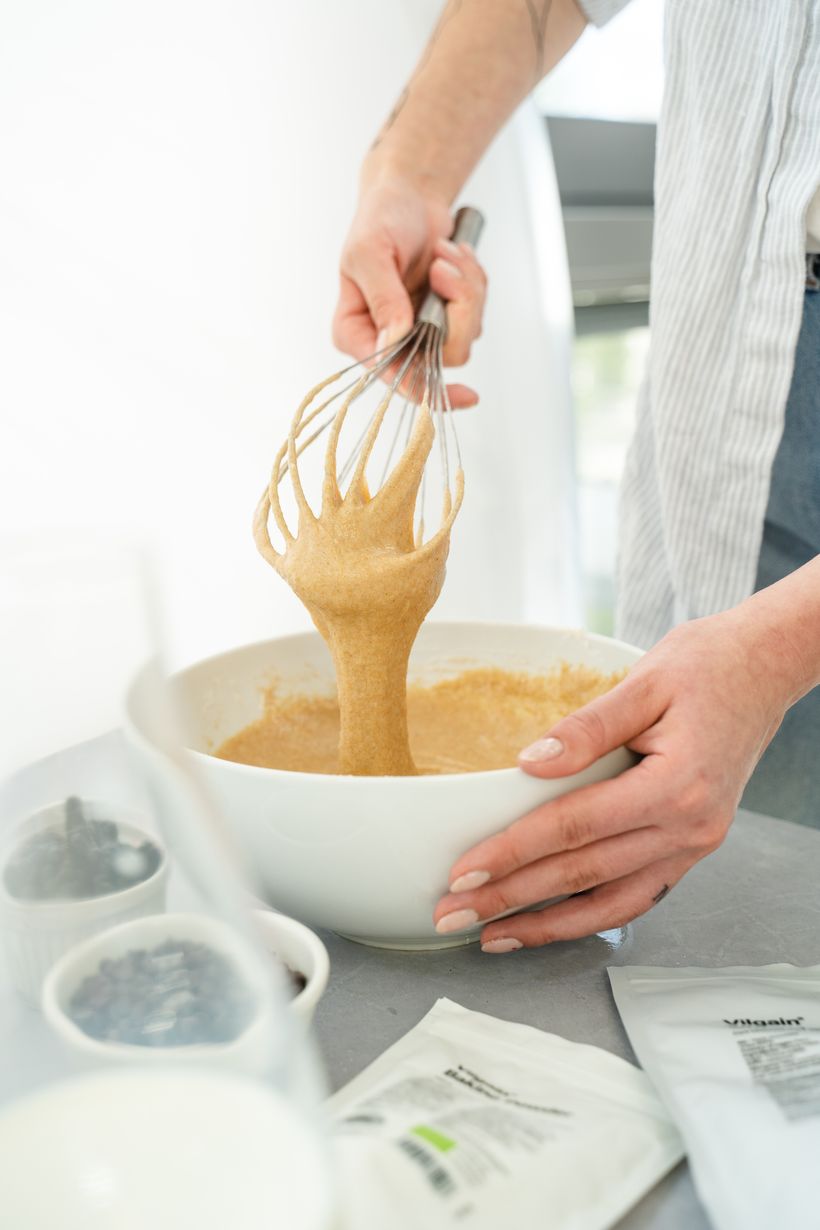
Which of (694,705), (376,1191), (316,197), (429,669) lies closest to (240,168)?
(316,197)

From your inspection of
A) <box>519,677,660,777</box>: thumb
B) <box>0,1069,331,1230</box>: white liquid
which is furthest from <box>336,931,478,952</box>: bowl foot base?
<box>0,1069,331,1230</box>: white liquid

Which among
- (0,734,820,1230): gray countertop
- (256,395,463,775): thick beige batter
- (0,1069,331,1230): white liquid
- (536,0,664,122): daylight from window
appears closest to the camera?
(0,1069,331,1230): white liquid

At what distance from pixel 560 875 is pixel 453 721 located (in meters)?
0.28

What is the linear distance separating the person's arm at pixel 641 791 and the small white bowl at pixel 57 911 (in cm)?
27

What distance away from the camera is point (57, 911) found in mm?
229

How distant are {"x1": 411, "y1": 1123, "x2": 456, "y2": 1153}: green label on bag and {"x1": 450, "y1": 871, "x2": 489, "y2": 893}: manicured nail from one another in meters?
0.14

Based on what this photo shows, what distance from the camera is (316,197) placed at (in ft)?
3.84

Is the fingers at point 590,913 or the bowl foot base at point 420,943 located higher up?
the fingers at point 590,913

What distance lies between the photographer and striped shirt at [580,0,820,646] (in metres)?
0.76

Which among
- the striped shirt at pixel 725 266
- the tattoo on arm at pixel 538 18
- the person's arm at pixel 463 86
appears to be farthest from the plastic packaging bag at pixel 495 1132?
the tattoo on arm at pixel 538 18

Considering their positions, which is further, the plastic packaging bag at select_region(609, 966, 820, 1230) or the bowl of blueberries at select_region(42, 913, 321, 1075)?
the plastic packaging bag at select_region(609, 966, 820, 1230)

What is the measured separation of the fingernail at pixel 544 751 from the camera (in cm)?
49

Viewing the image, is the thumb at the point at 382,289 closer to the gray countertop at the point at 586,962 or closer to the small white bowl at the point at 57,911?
the gray countertop at the point at 586,962

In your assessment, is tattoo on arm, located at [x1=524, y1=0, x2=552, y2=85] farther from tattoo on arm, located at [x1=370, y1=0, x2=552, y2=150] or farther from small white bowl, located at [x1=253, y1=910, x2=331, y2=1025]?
A: small white bowl, located at [x1=253, y1=910, x2=331, y2=1025]
